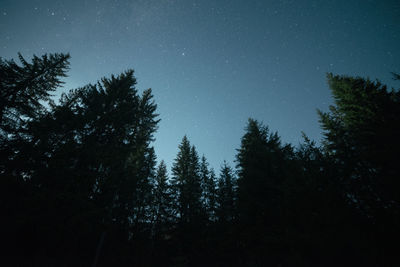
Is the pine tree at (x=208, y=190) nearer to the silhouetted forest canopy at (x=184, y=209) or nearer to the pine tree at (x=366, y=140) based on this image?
the silhouetted forest canopy at (x=184, y=209)

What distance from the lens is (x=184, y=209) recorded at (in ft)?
63.4

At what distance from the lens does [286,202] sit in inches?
339

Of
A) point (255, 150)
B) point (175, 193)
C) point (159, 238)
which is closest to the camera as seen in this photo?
point (255, 150)

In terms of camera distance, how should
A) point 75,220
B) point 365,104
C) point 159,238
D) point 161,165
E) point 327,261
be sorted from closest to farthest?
point 327,261 → point 75,220 → point 365,104 → point 159,238 → point 161,165

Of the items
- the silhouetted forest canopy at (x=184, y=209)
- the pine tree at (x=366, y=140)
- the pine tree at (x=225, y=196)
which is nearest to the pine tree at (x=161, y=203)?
the silhouetted forest canopy at (x=184, y=209)

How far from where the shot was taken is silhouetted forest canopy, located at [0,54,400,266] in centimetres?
749

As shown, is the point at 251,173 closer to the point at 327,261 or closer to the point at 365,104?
the point at 327,261

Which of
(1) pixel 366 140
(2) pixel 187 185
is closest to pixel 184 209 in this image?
(2) pixel 187 185

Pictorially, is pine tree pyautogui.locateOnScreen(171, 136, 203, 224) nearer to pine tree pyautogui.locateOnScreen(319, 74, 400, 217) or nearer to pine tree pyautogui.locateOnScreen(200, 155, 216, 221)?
pine tree pyautogui.locateOnScreen(200, 155, 216, 221)

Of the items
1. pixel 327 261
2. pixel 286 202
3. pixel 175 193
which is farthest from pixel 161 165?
pixel 327 261

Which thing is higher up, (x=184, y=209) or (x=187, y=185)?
(x=187, y=185)

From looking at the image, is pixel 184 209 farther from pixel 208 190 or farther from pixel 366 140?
pixel 366 140

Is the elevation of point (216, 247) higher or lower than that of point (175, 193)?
lower

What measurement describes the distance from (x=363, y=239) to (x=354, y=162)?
624 cm
